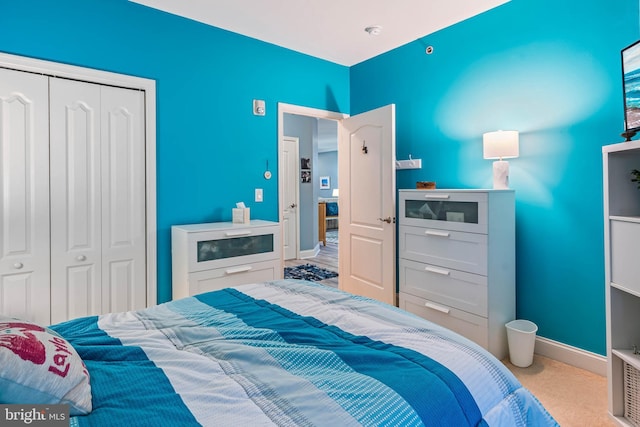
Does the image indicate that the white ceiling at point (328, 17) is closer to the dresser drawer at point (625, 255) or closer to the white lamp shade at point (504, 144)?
the white lamp shade at point (504, 144)

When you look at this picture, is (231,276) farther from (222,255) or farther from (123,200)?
(123,200)

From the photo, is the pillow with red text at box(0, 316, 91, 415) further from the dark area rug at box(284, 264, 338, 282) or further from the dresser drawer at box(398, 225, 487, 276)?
the dark area rug at box(284, 264, 338, 282)

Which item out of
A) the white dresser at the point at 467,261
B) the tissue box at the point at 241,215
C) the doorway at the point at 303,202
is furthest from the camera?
the doorway at the point at 303,202

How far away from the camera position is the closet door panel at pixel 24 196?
2.30 meters

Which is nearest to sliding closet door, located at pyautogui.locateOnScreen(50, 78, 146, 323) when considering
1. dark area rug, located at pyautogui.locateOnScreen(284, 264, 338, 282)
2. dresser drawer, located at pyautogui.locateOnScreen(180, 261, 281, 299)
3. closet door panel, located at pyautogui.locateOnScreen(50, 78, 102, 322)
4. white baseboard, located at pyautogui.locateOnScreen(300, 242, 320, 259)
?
closet door panel, located at pyautogui.locateOnScreen(50, 78, 102, 322)

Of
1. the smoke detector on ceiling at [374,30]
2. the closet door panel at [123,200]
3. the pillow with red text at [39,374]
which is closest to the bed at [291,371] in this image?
the pillow with red text at [39,374]

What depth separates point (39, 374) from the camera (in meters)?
0.83

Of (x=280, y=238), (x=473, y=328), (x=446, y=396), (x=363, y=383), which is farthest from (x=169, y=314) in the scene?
(x=473, y=328)

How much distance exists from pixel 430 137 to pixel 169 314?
2882 millimetres

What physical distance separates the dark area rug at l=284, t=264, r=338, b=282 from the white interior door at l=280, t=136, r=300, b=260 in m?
0.66

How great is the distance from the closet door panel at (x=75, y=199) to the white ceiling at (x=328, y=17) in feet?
3.12

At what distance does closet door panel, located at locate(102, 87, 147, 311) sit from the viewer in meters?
2.69

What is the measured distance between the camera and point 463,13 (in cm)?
304

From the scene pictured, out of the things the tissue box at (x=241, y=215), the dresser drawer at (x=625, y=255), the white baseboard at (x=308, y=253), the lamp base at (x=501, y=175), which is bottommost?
the white baseboard at (x=308, y=253)
